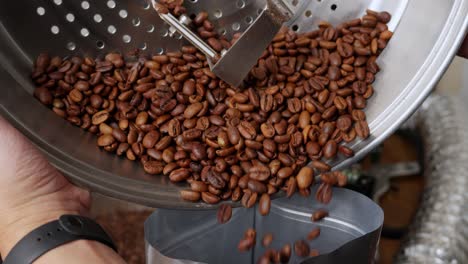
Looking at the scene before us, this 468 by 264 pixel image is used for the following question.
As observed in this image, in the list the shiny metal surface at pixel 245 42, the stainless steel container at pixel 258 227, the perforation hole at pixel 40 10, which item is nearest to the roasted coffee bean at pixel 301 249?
the stainless steel container at pixel 258 227

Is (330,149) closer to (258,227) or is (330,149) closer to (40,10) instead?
(258,227)

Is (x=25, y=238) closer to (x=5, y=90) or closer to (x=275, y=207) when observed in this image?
(x=5, y=90)

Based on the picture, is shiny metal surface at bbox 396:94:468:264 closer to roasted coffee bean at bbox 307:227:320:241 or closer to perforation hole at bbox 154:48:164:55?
roasted coffee bean at bbox 307:227:320:241

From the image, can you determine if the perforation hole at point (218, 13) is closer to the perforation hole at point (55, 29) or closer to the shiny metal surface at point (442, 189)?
the perforation hole at point (55, 29)

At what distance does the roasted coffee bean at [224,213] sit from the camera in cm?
69

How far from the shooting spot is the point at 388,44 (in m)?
0.77

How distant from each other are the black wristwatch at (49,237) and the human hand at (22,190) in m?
0.03

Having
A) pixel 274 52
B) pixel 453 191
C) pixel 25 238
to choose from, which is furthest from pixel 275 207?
pixel 453 191

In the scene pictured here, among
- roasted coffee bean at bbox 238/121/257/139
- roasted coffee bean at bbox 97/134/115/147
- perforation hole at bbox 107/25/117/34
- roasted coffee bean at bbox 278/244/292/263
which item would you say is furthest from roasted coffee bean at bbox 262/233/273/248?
perforation hole at bbox 107/25/117/34

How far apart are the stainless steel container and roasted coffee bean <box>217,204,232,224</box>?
0.06m

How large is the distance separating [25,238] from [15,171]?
0.31ft

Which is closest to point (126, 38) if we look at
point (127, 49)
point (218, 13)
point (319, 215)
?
point (127, 49)

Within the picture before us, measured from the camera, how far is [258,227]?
2.57 ft

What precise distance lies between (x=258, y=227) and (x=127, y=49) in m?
0.30
